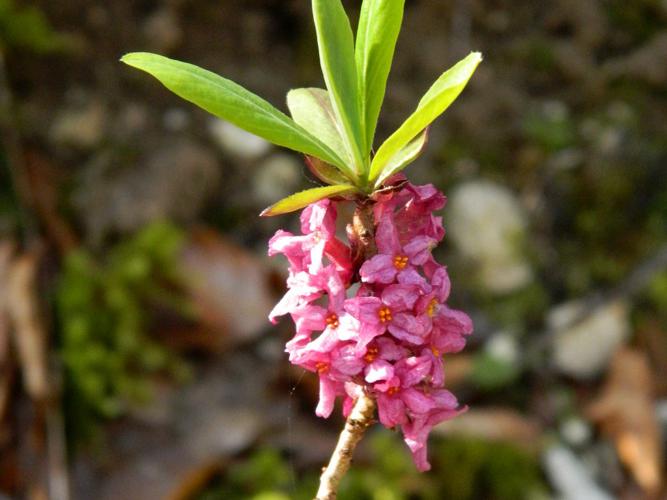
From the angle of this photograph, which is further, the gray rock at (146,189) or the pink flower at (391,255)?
the gray rock at (146,189)

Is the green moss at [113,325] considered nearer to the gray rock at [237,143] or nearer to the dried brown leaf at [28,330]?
the dried brown leaf at [28,330]

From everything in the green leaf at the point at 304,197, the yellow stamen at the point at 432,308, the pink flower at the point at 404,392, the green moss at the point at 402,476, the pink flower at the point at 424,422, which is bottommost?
the green moss at the point at 402,476

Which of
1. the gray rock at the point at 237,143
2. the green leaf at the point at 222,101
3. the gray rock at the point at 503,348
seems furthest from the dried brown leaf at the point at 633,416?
the green leaf at the point at 222,101

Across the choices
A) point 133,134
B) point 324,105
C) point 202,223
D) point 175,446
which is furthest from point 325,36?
point 133,134

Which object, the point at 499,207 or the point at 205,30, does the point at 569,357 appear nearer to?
the point at 499,207

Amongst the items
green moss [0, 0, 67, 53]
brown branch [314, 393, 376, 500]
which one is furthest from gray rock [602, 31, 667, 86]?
brown branch [314, 393, 376, 500]
